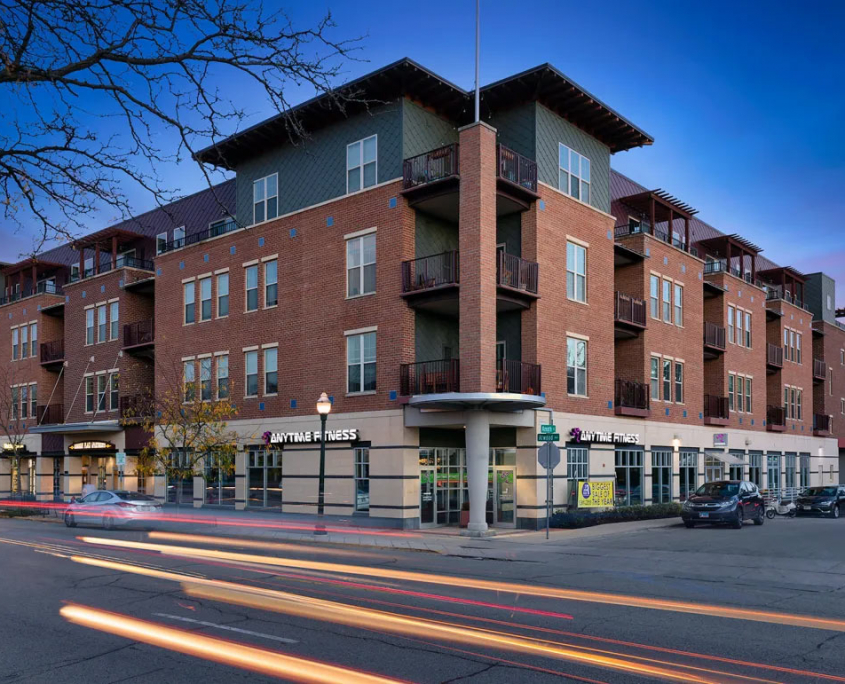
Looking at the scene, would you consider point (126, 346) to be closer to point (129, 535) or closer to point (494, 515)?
point (129, 535)

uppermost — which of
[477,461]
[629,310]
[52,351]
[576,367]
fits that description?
[629,310]

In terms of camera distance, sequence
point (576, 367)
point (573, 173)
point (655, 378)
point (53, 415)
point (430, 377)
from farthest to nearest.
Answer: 1. point (53, 415)
2. point (655, 378)
3. point (573, 173)
4. point (576, 367)
5. point (430, 377)

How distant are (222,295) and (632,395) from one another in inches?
731

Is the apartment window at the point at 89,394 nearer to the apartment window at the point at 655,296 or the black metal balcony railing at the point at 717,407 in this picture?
the apartment window at the point at 655,296

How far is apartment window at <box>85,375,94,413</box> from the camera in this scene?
45.6m

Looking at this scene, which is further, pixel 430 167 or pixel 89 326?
pixel 89 326

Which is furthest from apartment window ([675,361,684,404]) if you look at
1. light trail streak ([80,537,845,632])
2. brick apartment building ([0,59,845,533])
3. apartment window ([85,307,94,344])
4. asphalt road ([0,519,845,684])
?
apartment window ([85,307,94,344])

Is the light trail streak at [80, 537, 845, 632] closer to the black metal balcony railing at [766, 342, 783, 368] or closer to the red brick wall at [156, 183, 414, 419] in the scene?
the red brick wall at [156, 183, 414, 419]

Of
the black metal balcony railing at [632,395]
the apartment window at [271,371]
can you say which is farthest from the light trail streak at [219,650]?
the black metal balcony railing at [632,395]

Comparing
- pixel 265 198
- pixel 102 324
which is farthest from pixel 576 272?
pixel 102 324

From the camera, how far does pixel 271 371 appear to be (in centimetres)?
3438

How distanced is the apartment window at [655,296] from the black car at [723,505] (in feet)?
29.9

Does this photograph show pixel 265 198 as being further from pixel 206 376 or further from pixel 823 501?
pixel 823 501

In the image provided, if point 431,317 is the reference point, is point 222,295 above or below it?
above
